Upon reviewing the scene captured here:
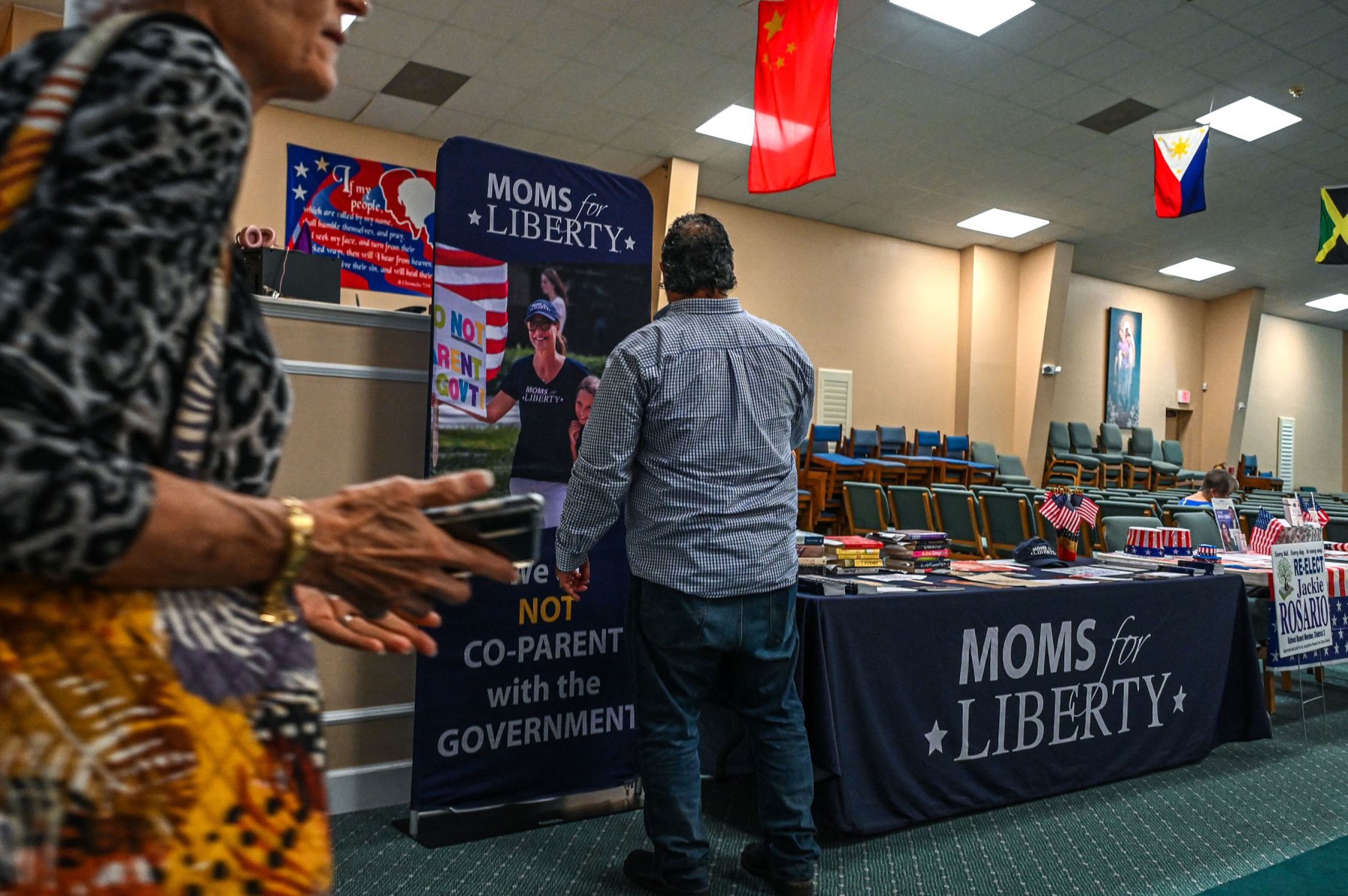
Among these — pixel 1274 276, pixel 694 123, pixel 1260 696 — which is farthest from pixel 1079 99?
pixel 1274 276

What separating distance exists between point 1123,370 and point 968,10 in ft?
31.7

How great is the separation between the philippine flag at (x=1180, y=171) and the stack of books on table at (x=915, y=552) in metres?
5.31

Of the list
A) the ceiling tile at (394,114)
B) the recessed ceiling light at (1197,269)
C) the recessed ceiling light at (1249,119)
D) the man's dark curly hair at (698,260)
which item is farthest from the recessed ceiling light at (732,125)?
the recessed ceiling light at (1197,269)

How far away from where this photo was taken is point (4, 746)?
18.8 inches

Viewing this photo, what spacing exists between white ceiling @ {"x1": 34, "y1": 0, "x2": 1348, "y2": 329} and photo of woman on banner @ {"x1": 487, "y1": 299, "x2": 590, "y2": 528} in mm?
4571

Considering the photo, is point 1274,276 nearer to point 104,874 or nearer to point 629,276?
point 629,276

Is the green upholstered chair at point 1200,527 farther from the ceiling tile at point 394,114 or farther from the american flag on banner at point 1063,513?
the ceiling tile at point 394,114

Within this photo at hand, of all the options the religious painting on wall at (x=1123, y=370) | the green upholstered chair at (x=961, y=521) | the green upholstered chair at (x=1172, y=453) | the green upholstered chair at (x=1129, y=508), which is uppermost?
the religious painting on wall at (x=1123, y=370)

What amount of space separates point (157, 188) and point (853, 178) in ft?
32.8

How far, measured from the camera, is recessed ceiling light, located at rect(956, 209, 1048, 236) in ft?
36.3

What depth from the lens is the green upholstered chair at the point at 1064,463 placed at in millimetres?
12617

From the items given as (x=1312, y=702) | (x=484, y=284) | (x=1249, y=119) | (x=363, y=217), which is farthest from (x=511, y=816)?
(x=1249, y=119)

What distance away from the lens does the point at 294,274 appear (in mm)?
2805

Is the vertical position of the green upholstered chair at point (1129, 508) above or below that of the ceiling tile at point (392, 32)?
below
